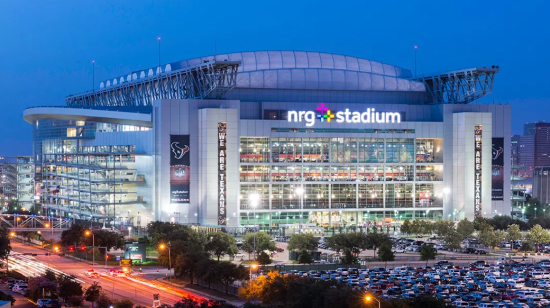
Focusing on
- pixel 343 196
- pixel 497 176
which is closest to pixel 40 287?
pixel 343 196

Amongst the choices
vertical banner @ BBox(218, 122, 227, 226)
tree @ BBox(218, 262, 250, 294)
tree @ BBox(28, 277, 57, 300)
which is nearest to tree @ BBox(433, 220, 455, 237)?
vertical banner @ BBox(218, 122, 227, 226)

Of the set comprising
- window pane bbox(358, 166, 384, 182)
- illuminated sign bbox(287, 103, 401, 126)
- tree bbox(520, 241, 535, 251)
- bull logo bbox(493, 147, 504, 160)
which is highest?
illuminated sign bbox(287, 103, 401, 126)

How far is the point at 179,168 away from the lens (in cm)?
14338

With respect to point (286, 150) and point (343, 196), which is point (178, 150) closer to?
point (286, 150)

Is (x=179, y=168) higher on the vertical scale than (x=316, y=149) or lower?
lower

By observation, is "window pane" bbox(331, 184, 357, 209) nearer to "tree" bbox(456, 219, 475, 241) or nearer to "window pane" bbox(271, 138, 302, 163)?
Answer: "window pane" bbox(271, 138, 302, 163)

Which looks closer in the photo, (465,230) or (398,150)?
(465,230)

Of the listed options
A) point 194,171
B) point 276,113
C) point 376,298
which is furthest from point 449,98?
point 376,298

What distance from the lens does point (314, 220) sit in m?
152

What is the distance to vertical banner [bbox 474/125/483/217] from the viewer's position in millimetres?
152500

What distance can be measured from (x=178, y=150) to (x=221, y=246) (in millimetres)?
38712

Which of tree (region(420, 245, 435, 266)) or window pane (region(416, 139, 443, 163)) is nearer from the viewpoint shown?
tree (region(420, 245, 435, 266))

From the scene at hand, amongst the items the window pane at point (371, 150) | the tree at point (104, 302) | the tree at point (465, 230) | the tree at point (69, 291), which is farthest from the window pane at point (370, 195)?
the tree at point (104, 302)

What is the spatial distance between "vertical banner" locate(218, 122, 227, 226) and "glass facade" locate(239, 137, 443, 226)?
5495 millimetres
